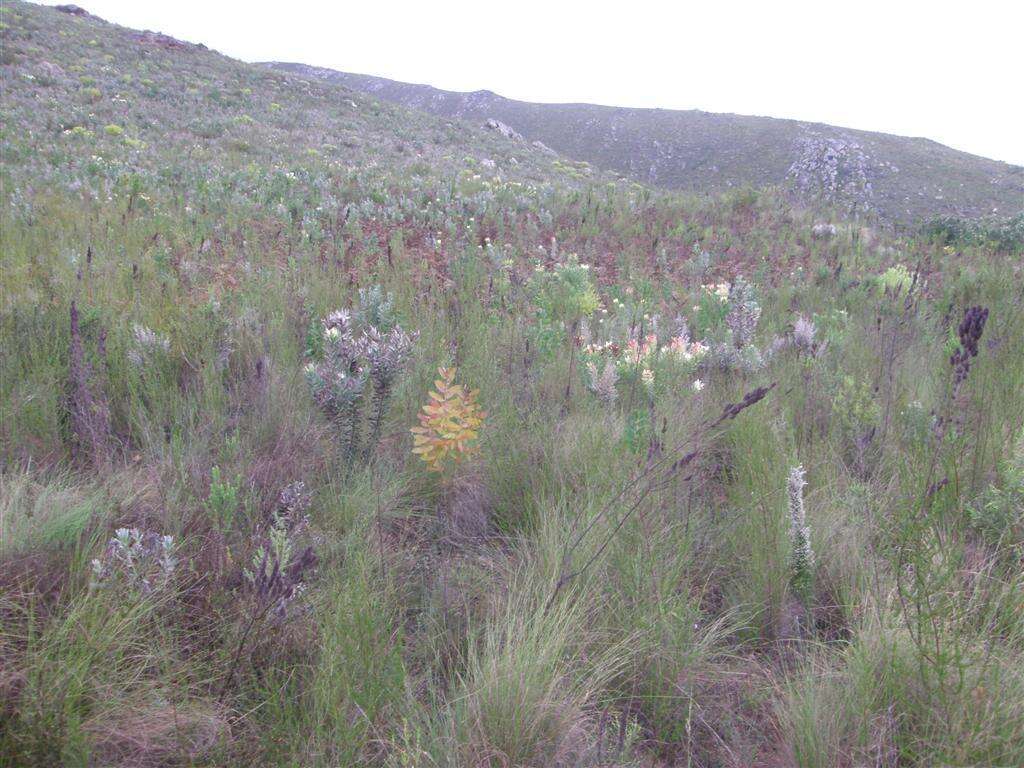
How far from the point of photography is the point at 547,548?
2107 mm

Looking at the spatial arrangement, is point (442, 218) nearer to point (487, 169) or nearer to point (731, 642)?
point (731, 642)

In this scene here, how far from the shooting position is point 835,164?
34906mm

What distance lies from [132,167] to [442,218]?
5.36m

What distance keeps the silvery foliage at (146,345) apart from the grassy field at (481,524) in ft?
0.07

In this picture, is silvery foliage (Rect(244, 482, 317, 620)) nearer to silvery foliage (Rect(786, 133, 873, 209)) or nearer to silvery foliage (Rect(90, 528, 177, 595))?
silvery foliage (Rect(90, 528, 177, 595))

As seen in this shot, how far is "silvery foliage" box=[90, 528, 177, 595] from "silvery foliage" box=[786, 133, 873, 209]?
103 feet

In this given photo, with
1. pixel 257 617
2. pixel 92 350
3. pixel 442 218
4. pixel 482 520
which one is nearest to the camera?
pixel 257 617

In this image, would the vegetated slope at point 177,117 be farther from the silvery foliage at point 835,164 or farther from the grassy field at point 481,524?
the silvery foliage at point 835,164

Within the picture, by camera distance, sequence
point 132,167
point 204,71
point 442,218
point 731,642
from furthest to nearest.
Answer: point 204,71, point 132,167, point 442,218, point 731,642

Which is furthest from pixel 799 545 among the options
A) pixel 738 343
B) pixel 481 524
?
pixel 738 343

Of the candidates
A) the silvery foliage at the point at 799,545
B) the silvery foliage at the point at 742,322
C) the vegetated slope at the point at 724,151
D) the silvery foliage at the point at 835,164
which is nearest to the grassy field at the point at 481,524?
the silvery foliage at the point at 799,545

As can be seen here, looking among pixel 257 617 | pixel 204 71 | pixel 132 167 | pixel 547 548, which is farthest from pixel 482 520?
pixel 204 71

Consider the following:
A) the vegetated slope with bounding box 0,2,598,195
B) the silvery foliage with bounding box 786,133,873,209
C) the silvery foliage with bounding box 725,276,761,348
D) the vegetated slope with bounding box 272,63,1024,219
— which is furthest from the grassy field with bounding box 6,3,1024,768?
the silvery foliage with bounding box 786,133,873,209

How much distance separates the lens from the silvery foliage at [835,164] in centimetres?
3016
